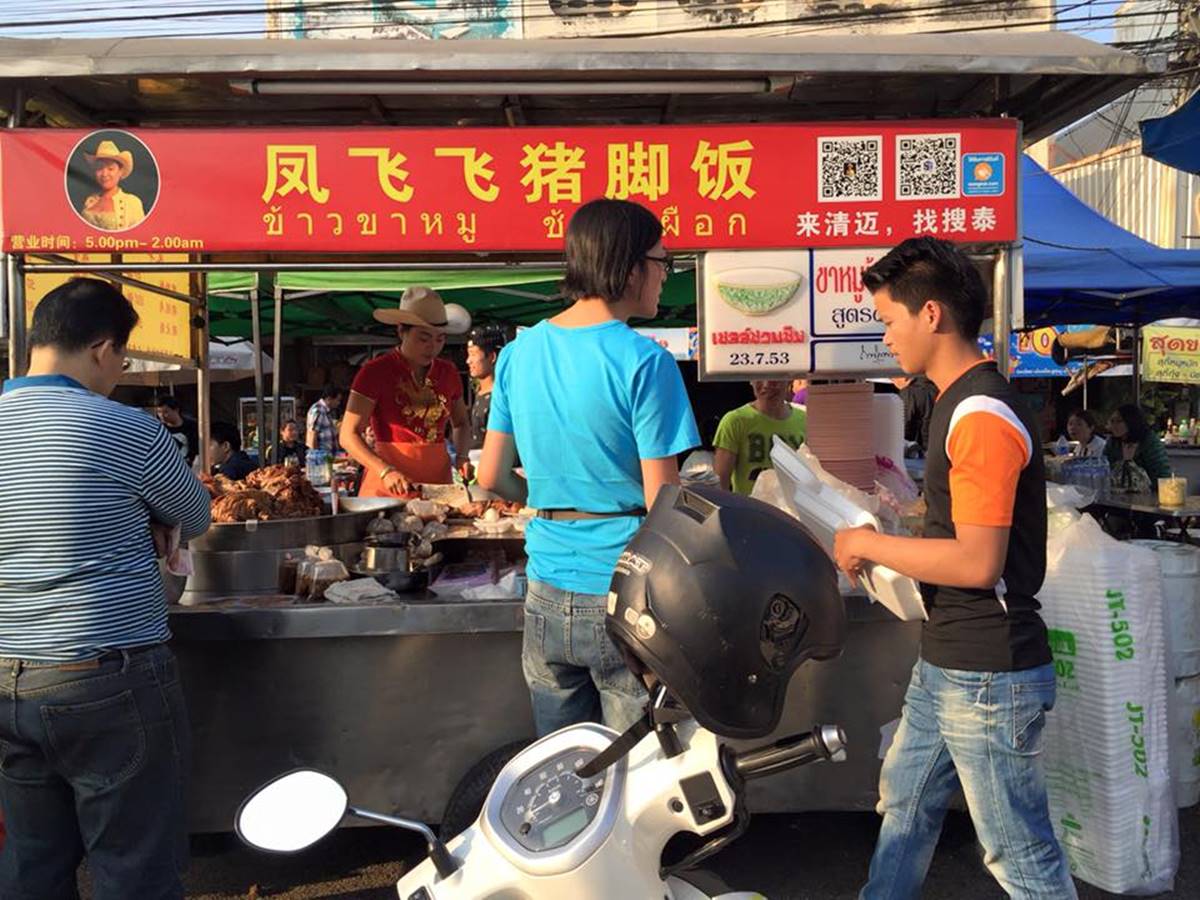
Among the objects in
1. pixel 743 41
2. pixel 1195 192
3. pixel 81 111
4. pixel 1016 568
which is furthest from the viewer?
pixel 1195 192

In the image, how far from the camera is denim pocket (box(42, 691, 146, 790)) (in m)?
2.04

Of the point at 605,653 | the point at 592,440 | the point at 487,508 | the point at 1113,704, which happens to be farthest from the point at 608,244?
the point at 487,508

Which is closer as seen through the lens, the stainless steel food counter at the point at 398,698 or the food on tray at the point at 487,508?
the stainless steel food counter at the point at 398,698

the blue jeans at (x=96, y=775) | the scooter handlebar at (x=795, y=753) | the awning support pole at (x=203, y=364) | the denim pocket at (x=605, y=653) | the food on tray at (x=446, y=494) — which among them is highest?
the awning support pole at (x=203, y=364)

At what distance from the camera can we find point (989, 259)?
331 centimetres

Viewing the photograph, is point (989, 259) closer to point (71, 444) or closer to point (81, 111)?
point (71, 444)

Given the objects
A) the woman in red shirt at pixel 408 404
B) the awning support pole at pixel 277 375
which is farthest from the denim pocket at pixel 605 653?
the awning support pole at pixel 277 375

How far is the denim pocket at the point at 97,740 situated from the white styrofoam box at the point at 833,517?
1.64 meters

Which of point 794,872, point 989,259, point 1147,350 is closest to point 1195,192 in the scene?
point 1147,350

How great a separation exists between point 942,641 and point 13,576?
1998 millimetres

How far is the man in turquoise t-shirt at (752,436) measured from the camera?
4.59 m

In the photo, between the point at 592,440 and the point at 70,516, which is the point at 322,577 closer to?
the point at 70,516

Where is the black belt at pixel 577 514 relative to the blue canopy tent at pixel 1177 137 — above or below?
below

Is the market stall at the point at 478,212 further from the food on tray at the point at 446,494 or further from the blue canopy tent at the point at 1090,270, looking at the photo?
the blue canopy tent at the point at 1090,270
